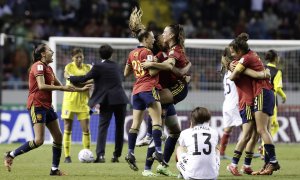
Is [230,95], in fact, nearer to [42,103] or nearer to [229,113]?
[229,113]

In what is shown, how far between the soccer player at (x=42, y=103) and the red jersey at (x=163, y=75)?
49.2 inches

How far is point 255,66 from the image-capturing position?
A: 1415cm

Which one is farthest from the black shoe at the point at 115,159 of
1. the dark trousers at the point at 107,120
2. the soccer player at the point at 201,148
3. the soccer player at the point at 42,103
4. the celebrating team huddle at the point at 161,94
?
the soccer player at the point at 201,148

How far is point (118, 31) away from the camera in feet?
101

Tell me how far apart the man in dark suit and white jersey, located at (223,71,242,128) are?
2.29 meters

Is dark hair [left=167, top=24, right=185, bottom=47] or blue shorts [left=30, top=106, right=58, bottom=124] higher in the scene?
dark hair [left=167, top=24, right=185, bottom=47]

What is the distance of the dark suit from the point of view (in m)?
17.5

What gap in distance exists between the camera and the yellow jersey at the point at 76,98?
18094 millimetres

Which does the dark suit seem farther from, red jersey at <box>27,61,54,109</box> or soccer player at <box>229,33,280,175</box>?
soccer player at <box>229,33,280,175</box>

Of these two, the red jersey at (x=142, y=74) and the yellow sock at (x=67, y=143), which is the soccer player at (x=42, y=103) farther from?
the yellow sock at (x=67, y=143)

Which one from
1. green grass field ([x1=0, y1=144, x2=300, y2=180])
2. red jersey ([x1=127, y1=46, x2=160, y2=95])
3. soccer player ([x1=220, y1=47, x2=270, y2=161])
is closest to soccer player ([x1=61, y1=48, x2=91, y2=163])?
green grass field ([x1=0, y1=144, x2=300, y2=180])

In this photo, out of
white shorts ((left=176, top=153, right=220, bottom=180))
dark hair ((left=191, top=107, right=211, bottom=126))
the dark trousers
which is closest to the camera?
dark hair ((left=191, top=107, right=211, bottom=126))

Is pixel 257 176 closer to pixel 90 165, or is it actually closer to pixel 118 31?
pixel 90 165

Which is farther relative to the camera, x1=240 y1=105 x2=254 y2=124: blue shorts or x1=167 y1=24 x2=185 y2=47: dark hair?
x1=240 y1=105 x2=254 y2=124: blue shorts
